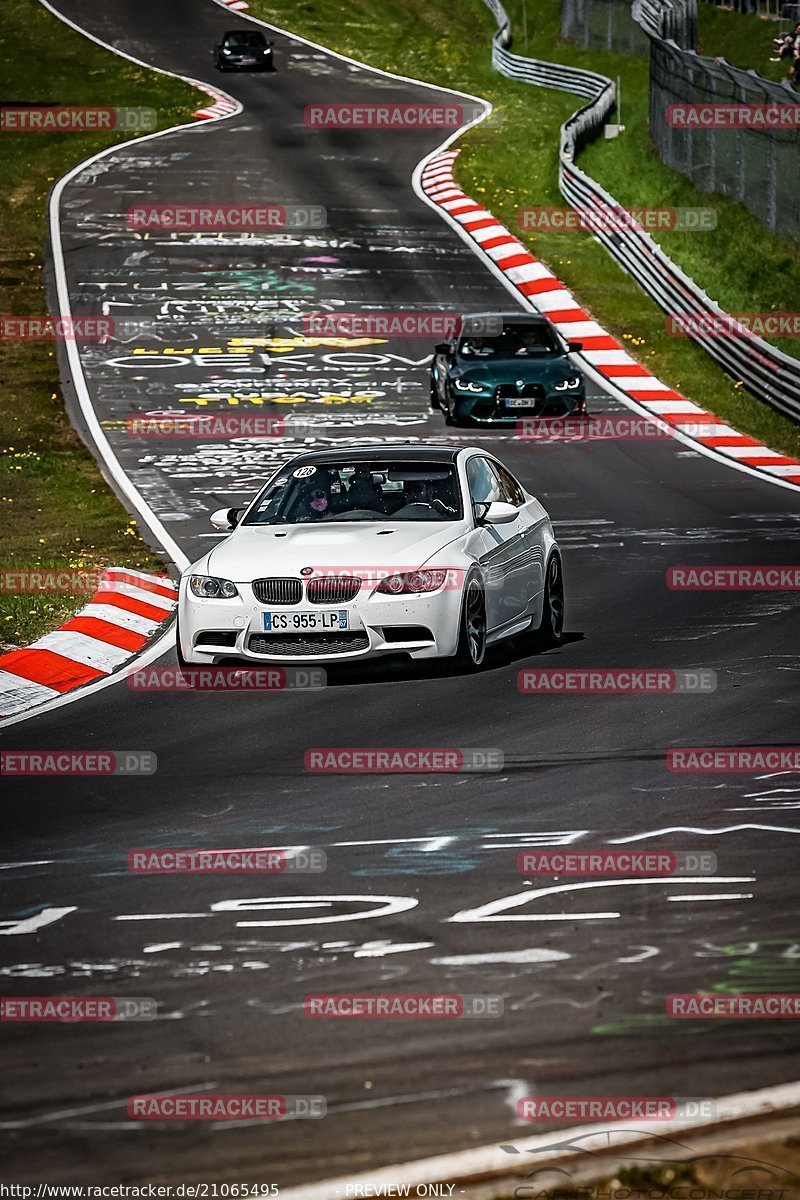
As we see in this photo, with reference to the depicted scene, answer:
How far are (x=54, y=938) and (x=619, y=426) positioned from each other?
64.4ft

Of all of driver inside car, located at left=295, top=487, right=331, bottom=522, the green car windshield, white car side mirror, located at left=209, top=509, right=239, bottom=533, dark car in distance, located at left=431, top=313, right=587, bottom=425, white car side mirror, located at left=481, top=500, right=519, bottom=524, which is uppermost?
white car side mirror, located at left=481, top=500, right=519, bottom=524

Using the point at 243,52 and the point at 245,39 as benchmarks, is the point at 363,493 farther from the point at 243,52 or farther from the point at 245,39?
the point at 245,39

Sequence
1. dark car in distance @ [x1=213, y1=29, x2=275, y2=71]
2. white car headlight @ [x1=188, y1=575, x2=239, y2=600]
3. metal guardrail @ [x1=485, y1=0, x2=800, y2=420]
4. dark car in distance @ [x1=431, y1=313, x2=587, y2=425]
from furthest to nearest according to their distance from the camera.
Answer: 1. dark car in distance @ [x1=213, y1=29, x2=275, y2=71]
2. metal guardrail @ [x1=485, y1=0, x2=800, y2=420]
3. dark car in distance @ [x1=431, y1=313, x2=587, y2=425]
4. white car headlight @ [x1=188, y1=575, x2=239, y2=600]

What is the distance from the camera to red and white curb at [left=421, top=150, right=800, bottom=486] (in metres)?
24.9

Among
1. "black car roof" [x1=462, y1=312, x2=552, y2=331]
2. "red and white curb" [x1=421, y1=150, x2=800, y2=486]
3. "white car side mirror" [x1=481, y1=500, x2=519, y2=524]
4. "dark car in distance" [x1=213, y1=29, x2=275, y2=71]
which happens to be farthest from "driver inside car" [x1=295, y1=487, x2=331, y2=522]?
"dark car in distance" [x1=213, y1=29, x2=275, y2=71]

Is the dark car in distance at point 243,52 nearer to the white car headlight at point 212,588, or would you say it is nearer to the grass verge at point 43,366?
the grass verge at point 43,366

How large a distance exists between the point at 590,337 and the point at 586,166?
11511mm

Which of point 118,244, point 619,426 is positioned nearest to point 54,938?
point 619,426

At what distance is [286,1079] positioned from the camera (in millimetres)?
5789

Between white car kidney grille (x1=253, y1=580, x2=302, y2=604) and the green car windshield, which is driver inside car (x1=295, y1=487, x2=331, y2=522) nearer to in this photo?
white car kidney grille (x1=253, y1=580, x2=302, y2=604)

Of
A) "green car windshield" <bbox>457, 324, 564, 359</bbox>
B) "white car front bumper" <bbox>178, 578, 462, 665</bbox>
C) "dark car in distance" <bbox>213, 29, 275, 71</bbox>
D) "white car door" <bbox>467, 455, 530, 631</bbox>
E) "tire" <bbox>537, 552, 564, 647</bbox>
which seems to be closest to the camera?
"white car front bumper" <bbox>178, 578, 462, 665</bbox>

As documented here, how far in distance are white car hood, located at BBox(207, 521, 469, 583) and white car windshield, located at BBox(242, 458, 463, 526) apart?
0.22 metres

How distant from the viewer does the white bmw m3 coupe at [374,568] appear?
484 inches

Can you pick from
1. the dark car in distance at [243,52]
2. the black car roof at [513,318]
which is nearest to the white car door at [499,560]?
the black car roof at [513,318]
